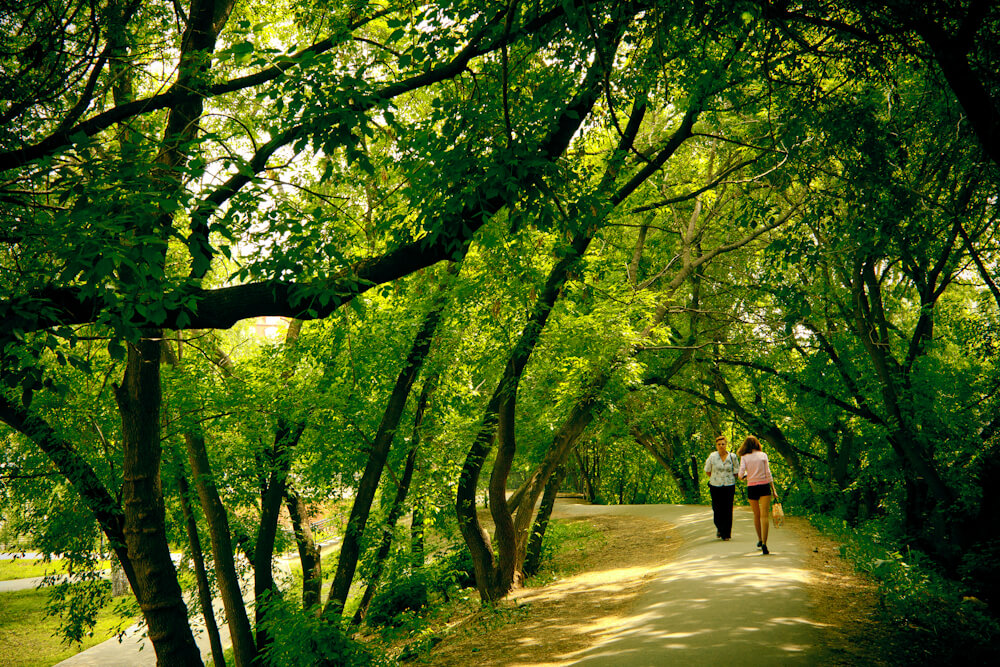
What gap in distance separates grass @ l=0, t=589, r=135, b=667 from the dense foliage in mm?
7136

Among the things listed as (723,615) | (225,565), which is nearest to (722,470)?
(723,615)

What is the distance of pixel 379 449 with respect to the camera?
9844 mm

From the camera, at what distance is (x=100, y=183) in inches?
165

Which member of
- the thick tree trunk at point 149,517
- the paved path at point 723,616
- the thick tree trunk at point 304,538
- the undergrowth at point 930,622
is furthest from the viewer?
the thick tree trunk at point 304,538

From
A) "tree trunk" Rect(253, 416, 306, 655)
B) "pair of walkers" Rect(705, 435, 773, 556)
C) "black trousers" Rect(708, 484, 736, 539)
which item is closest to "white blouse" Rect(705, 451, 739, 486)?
"pair of walkers" Rect(705, 435, 773, 556)

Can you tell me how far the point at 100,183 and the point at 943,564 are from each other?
1337 centimetres

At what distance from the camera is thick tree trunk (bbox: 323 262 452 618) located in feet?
30.7

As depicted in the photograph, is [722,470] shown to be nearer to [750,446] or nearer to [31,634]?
[750,446]

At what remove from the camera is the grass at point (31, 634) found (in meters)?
17.5

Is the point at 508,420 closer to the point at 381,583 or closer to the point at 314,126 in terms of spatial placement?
the point at 381,583

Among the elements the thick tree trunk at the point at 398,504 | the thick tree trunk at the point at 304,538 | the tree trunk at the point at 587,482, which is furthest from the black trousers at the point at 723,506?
the tree trunk at the point at 587,482

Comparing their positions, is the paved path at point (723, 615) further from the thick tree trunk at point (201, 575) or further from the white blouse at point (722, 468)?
the thick tree trunk at point (201, 575)

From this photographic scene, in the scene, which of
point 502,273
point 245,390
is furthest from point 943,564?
point 245,390

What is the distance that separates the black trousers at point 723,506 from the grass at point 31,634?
14.1 m
